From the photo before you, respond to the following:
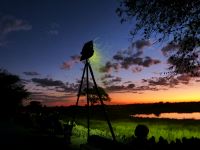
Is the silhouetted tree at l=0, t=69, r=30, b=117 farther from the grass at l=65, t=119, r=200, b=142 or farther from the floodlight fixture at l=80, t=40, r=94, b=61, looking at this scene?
the floodlight fixture at l=80, t=40, r=94, b=61

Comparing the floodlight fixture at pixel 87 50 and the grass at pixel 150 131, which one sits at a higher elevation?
the floodlight fixture at pixel 87 50

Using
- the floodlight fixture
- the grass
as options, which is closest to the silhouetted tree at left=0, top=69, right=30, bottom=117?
the grass

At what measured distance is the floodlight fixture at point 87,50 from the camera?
60.4ft

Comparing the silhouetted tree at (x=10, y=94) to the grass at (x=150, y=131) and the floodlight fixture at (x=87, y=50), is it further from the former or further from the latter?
the floodlight fixture at (x=87, y=50)

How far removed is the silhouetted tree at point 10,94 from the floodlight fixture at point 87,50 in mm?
37547

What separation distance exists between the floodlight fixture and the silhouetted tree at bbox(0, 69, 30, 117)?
37.5m

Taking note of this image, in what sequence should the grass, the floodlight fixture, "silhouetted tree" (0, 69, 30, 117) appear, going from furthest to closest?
"silhouetted tree" (0, 69, 30, 117), the grass, the floodlight fixture

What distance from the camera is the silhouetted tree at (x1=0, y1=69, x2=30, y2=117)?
54.6 metres

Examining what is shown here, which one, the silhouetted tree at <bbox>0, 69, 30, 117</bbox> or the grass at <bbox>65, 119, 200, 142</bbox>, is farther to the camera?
the silhouetted tree at <bbox>0, 69, 30, 117</bbox>

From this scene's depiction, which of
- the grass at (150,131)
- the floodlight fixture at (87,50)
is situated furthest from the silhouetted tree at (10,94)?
the floodlight fixture at (87,50)

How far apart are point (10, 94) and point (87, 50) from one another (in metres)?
39.5

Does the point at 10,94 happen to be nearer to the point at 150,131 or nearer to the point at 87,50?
the point at 150,131

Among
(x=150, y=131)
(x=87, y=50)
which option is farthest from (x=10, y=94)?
(x=87, y=50)

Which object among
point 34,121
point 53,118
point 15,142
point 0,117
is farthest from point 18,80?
point 15,142
